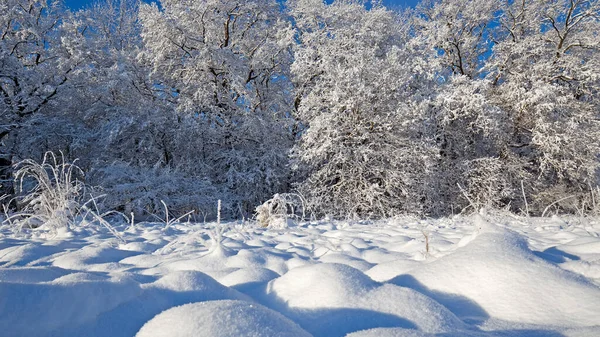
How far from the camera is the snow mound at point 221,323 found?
30.5 inches

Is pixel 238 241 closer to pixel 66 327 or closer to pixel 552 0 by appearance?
pixel 66 327

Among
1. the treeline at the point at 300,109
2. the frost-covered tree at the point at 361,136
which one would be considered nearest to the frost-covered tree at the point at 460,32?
the treeline at the point at 300,109

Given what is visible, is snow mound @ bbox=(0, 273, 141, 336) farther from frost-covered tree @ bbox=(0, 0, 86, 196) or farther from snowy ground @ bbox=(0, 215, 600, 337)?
frost-covered tree @ bbox=(0, 0, 86, 196)

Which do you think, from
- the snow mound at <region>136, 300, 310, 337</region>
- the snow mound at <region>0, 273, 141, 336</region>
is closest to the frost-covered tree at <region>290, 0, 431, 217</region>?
the snow mound at <region>0, 273, 141, 336</region>

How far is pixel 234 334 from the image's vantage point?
2.49 feet

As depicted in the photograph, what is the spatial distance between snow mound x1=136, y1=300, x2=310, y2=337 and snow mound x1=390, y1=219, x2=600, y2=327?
68 cm

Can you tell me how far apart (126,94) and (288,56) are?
205 inches

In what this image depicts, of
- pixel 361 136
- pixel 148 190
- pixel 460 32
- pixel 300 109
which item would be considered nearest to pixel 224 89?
pixel 300 109

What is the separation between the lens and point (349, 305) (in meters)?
1.08

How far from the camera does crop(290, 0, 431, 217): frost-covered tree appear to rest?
902 cm

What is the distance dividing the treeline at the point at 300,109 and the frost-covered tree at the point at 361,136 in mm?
59

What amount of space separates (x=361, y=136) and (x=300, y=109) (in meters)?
1.94

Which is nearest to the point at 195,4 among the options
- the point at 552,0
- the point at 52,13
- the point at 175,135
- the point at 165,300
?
the point at 175,135

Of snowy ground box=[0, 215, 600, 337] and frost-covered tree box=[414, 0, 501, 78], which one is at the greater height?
frost-covered tree box=[414, 0, 501, 78]
